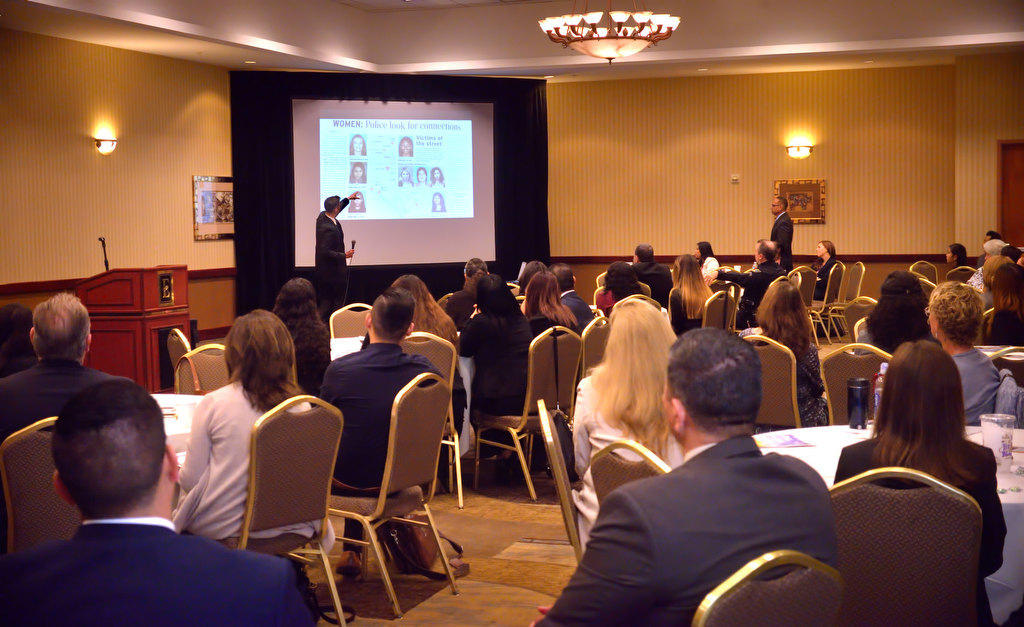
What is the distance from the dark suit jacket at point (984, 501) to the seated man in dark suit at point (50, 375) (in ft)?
8.10

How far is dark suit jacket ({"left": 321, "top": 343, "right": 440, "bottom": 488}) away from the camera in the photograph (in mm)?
4191

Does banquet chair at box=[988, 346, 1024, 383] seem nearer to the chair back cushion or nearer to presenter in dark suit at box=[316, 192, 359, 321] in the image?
the chair back cushion

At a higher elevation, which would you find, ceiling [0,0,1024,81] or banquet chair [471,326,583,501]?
ceiling [0,0,1024,81]

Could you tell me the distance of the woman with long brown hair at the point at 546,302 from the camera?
21.2 feet

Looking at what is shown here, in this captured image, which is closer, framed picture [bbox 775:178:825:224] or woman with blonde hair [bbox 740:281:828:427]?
woman with blonde hair [bbox 740:281:828:427]

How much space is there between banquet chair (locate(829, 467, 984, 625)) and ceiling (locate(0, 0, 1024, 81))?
9.57 m

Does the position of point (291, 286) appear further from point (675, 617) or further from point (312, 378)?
point (675, 617)

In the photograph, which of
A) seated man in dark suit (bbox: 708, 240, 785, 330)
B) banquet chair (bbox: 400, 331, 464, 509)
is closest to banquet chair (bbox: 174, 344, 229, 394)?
banquet chair (bbox: 400, 331, 464, 509)

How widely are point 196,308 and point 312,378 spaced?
822 cm

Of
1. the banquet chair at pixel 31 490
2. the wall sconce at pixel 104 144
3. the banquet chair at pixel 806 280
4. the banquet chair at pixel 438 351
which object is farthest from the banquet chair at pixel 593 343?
the wall sconce at pixel 104 144

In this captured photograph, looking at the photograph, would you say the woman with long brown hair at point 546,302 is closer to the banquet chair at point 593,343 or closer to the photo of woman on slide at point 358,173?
the banquet chair at point 593,343

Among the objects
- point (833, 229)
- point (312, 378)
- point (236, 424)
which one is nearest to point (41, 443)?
point (236, 424)

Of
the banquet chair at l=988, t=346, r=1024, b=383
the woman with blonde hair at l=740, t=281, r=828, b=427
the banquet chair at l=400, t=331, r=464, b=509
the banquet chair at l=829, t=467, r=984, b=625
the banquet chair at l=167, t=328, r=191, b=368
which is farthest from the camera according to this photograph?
the banquet chair at l=167, t=328, r=191, b=368

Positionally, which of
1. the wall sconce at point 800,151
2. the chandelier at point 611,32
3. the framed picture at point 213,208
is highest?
the chandelier at point 611,32
